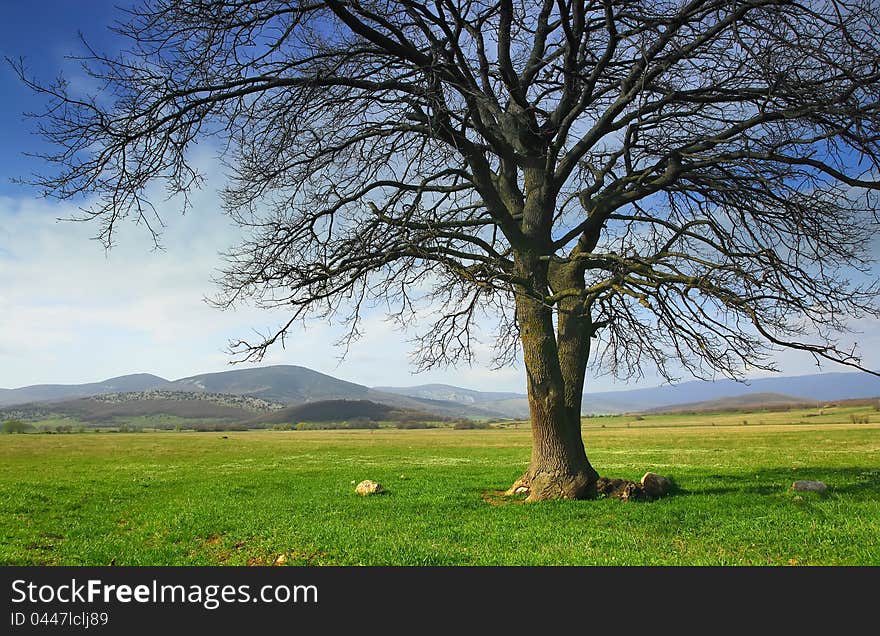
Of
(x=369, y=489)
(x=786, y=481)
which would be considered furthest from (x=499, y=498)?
(x=786, y=481)

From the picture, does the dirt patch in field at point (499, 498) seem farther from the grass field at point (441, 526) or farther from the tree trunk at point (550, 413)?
the tree trunk at point (550, 413)

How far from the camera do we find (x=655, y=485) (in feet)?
42.9

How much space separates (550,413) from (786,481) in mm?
7800

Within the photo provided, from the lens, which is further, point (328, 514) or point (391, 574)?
point (328, 514)

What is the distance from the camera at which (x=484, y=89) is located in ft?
43.2

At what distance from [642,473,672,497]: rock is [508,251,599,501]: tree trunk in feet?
3.98

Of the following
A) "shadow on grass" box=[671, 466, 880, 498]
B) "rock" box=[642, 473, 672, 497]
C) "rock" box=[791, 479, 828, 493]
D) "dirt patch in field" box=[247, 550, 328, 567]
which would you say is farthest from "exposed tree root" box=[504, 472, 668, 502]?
"dirt patch in field" box=[247, 550, 328, 567]

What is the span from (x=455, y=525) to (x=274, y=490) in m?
8.81

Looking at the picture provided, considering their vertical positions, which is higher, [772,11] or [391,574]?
[772,11]

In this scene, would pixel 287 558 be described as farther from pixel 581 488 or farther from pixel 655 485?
pixel 655 485

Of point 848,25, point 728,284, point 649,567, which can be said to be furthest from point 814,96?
point 649,567

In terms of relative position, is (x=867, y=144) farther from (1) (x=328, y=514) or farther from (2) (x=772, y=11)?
(1) (x=328, y=514)

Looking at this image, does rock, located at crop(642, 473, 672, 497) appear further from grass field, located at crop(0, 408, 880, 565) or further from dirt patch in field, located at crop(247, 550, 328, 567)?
dirt patch in field, located at crop(247, 550, 328, 567)

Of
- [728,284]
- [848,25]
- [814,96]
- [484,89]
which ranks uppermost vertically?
[484,89]
